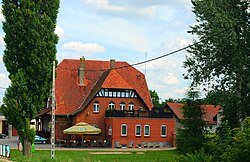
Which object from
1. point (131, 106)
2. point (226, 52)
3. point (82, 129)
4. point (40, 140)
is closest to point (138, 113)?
point (131, 106)

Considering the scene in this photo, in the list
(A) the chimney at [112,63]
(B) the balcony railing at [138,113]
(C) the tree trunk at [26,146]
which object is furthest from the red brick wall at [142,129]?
(C) the tree trunk at [26,146]

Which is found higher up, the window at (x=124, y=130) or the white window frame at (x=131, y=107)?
the white window frame at (x=131, y=107)

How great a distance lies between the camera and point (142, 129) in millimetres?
55625

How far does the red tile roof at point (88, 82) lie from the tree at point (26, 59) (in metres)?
23.1

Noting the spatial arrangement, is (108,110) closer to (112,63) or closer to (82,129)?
(82,129)

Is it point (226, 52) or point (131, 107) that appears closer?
point (226, 52)

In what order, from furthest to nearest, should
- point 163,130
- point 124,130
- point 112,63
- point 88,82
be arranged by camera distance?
point 112,63 < point 88,82 < point 163,130 < point 124,130

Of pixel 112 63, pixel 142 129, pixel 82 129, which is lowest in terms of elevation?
pixel 142 129

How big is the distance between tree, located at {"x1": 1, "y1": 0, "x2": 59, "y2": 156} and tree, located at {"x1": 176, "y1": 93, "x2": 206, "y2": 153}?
1089cm

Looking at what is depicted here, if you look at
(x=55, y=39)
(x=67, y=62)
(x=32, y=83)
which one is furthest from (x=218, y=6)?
(x=67, y=62)

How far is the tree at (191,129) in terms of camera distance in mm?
25438

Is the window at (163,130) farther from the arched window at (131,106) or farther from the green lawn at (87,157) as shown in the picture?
the green lawn at (87,157)

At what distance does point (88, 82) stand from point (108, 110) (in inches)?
236

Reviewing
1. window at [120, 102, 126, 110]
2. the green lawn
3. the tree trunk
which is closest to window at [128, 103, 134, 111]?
window at [120, 102, 126, 110]
